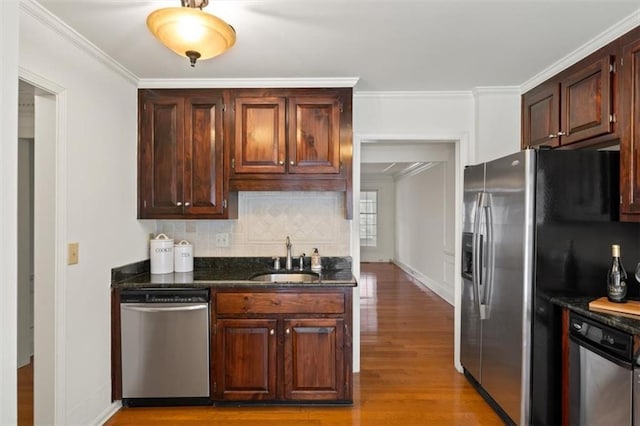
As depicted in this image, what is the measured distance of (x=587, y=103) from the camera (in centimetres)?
230

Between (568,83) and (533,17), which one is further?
(568,83)

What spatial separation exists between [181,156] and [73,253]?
1045 mm

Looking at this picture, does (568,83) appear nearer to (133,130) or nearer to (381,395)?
(381,395)

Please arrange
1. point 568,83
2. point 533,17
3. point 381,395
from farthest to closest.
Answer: point 381,395 → point 568,83 → point 533,17

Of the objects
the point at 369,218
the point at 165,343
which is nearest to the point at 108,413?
the point at 165,343

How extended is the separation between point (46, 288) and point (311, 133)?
6.49 feet

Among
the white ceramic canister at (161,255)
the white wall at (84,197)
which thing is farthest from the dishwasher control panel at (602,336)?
the white wall at (84,197)

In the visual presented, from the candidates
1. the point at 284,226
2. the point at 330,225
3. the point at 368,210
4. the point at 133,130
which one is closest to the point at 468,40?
the point at 330,225

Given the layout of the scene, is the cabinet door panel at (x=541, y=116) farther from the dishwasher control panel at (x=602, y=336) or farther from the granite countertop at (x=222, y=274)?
→ the granite countertop at (x=222, y=274)

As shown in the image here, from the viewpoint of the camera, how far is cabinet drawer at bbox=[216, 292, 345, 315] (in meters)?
2.55

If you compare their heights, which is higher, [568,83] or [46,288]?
[568,83]

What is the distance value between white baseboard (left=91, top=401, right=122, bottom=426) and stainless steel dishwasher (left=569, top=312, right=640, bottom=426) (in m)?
2.91

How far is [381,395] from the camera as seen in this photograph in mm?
2787

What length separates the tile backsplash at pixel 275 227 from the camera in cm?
316
